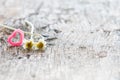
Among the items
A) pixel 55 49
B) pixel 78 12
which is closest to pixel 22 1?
pixel 78 12

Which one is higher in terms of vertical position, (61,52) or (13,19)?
(13,19)

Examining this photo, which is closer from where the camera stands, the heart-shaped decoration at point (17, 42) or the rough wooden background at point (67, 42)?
the rough wooden background at point (67, 42)

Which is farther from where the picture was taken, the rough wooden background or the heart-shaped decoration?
the heart-shaped decoration

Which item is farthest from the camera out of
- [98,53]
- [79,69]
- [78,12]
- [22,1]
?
[22,1]

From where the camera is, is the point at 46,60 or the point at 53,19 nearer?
the point at 46,60

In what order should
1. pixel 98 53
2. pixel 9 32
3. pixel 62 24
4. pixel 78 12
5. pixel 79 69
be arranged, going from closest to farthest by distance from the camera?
pixel 79 69 → pixel 98 53 → pixel 9 32 → pixel 62 24 → pixel 78 12

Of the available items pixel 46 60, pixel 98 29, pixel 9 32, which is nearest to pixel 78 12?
pixel 98 29

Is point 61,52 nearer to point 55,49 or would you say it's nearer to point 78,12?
point 55,49

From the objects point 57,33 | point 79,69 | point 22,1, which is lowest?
point 79,69
